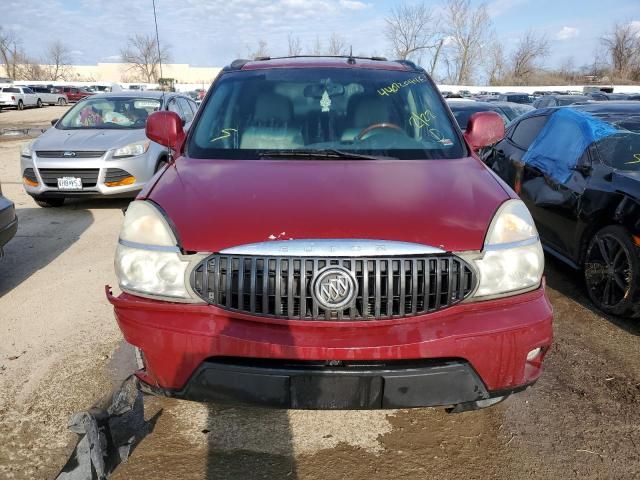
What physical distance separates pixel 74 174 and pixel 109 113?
1608 millimetres

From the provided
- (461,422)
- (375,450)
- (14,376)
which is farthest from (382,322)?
(14,376)

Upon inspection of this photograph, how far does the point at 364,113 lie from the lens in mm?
3318

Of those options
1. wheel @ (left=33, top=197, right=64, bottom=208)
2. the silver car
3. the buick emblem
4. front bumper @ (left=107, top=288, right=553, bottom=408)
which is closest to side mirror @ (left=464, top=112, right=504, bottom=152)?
front bumper @ (left=107, top=288, right=553, bottom=408)

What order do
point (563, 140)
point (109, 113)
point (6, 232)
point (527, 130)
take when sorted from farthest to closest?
point (109, 113) < point (527, 130) < point (563, 140) < point (6, 232)

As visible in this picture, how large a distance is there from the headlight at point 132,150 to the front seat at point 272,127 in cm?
442

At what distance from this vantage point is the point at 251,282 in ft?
6.79

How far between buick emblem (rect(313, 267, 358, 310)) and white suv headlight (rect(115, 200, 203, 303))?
0.49m

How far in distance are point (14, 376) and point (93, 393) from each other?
558 mm

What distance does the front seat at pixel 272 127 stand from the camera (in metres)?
3.11

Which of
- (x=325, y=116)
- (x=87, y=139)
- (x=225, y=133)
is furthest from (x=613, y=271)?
(x=87, y=139)

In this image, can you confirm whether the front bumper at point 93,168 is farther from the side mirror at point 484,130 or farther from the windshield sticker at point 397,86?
the side mirror at point 484,130

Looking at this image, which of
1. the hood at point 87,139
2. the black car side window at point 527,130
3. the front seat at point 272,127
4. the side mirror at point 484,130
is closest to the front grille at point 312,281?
the front seat at point 272,127

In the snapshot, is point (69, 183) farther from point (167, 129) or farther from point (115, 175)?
point (167, 129)

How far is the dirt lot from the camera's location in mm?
2424
